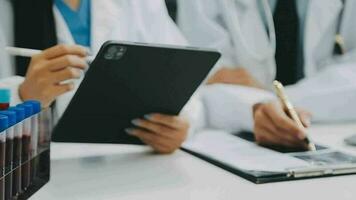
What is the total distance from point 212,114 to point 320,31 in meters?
0.50

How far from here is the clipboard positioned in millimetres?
759

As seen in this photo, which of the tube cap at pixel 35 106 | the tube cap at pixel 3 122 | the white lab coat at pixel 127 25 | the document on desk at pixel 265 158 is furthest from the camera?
the white lab coat at pixel 127 25

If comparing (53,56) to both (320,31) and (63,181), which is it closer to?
(63,181)

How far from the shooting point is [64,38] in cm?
113

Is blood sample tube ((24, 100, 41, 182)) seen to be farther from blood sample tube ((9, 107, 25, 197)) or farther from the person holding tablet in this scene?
the person holding tablet

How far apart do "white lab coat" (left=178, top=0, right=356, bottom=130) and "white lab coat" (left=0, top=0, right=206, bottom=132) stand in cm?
28

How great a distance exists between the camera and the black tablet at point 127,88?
77cm

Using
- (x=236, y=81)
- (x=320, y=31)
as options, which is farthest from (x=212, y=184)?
(x=320, y=31)

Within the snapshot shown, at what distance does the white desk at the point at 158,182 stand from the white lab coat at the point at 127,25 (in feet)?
0.70

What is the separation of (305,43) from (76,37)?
0.71m

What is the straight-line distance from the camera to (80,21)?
1.17 m

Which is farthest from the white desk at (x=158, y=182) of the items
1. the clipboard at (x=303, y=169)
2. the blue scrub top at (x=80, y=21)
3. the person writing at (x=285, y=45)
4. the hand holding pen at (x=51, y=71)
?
the person writing at (x=285, y=45)

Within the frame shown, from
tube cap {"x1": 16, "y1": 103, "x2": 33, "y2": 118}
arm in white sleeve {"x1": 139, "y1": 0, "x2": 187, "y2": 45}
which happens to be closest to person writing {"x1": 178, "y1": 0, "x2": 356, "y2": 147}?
arm in white sleeve {"x1": 139, "y1": 0, "x2": 187, "y2": 45}

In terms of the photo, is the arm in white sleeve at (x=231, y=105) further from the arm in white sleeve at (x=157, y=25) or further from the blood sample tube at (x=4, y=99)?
the blood sample tube at (x=4, y=99)
